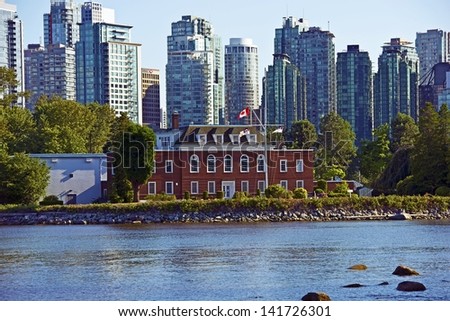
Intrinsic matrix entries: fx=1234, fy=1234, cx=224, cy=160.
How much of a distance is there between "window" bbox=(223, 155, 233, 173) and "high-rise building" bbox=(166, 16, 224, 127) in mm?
16934

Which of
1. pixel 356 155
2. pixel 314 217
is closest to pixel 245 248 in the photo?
pixel 314 217

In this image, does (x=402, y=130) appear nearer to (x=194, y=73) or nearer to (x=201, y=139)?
(x=194, y=73)

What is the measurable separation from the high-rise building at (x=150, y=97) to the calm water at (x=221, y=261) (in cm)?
6644

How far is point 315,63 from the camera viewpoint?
5935 inches

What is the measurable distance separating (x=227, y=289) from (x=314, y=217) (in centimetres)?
3230

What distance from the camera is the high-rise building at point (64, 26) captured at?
14401 cm

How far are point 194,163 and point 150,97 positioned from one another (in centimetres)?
5839

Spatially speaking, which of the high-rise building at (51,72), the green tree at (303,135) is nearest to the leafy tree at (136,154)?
the green tree at (303,135)

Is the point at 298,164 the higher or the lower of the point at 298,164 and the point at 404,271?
the higher

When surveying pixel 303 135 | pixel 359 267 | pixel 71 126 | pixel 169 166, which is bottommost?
pixel 359 267

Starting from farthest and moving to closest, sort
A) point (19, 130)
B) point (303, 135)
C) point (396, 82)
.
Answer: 1. point (396, 82)
2. point (303, 135)
3. point (19, 130)

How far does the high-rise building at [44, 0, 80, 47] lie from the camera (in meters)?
144

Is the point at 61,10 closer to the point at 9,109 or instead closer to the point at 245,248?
the point at 9,109

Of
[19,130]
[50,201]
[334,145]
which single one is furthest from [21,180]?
[334,145]
